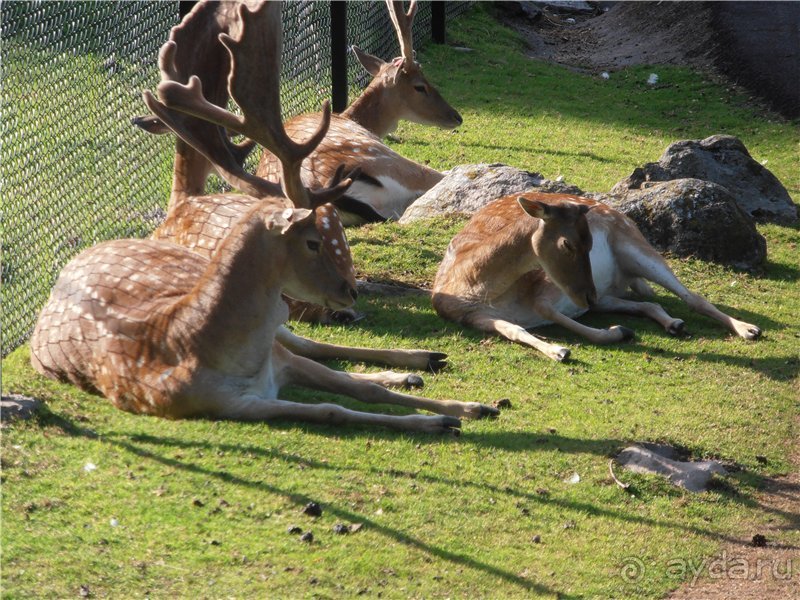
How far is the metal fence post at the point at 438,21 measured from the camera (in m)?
14.8

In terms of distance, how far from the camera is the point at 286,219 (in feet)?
18.0

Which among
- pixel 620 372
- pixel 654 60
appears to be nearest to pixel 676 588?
pixel 620 372

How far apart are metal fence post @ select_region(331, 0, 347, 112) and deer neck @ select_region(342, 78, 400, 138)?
533mm

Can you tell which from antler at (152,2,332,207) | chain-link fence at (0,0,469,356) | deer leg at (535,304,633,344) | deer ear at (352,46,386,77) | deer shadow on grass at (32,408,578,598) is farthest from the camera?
deer ear at (352,46,386,77)

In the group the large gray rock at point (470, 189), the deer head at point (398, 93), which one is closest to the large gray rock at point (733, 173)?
the large gray rock at point (470, 189)

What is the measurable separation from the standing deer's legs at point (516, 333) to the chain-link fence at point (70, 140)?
2.34 meters

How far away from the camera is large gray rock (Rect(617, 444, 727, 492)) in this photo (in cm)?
538

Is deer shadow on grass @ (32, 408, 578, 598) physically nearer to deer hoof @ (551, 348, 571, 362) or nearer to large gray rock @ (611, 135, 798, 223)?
deer hoof @ (551, 348, 571, 362)

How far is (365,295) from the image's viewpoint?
7848 millimetres

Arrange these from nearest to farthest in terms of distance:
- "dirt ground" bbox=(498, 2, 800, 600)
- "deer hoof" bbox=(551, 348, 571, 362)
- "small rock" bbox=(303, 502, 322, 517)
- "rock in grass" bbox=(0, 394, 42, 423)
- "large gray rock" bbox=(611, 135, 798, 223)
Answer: "small rock" bbox=(303, 502, 322, 517) → "rock in grass" bbox=(0, 394, 42, 423) → "deer hoof" bbox=(551, 348, 571, 362) → "large gray rock" bbox=(611, 135, 798, 223) → "dirt ground" bbox=(498, 2, 800, 600)

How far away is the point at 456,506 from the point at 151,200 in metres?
4.31

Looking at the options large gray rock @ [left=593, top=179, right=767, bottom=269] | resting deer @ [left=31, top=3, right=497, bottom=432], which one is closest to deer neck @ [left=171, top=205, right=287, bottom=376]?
resting deer @ [left=31, top=3, right=497, bottom=432]

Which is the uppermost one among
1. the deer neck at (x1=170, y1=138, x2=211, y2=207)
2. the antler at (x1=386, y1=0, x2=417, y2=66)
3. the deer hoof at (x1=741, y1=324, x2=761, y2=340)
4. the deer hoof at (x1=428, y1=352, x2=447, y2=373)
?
the antler at (x1=386, y1=0, x2=417, y2=66)

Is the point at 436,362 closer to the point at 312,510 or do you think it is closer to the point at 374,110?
the point at 312,510
